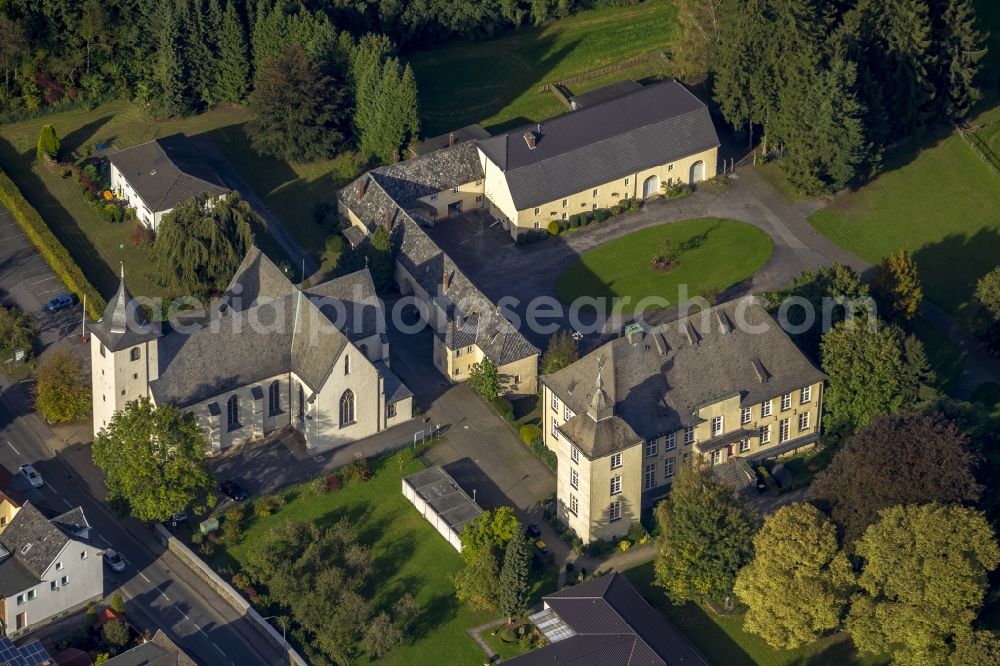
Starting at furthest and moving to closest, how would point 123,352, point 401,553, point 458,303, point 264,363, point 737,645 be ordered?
point 458,303
point 264,363
point 123,352
point 401,553
point 737,645

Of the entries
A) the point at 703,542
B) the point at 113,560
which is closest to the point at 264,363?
the point at 113,560

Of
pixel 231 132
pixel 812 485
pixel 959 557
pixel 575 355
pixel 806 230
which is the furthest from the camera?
pixel 231 132

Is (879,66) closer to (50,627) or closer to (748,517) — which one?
(748,517)

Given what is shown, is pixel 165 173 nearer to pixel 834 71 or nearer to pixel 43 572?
pixel 43 572

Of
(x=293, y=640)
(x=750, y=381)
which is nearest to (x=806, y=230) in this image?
(x=750, y=381)

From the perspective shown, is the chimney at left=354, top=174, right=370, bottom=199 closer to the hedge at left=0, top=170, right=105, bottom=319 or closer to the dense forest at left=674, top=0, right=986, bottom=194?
the hedge at left=0, top=170, right=105, bottom=319

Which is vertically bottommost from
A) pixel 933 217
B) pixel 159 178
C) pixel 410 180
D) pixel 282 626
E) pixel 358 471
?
pixel 933 217

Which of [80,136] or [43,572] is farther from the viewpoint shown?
[80,136]
